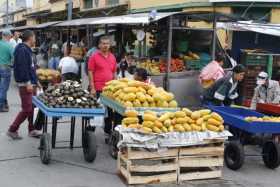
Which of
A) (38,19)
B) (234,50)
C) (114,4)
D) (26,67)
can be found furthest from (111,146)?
(38,19)

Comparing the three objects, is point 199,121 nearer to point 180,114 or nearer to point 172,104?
point 180,114

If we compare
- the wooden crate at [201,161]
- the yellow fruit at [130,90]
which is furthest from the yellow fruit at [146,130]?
the yellow fruit at [130,90]

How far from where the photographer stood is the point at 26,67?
8.40 metres

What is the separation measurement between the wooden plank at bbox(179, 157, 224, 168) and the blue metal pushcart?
28.8 inches

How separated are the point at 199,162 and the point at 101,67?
9.29 feet

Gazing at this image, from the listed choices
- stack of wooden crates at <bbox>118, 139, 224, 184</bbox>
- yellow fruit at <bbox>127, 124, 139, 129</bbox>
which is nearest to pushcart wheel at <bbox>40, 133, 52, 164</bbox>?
stack of wooden crates at <bbox>118, 139, 224, 184</bbox>

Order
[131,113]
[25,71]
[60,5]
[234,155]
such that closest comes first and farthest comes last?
[131,113]
[234,155]
[25,71]
[60,5]

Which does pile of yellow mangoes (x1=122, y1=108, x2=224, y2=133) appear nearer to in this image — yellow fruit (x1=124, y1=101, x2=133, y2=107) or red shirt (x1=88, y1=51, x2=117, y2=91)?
yellow fruit (x1=124, y1=101, x2=133, y2=107)

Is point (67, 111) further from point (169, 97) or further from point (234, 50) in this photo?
point (234, 50)

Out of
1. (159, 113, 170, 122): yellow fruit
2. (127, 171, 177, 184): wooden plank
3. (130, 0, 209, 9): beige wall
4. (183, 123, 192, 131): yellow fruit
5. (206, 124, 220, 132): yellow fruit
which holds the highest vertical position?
(130, 0, 209, 9): beige wall

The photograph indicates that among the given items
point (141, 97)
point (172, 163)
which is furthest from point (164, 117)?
point (141, 97)

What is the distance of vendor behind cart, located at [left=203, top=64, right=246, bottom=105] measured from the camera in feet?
28.6

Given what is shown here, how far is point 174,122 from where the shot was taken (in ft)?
21.9

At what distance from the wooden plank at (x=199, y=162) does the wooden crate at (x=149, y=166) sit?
116 mm
